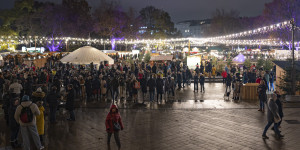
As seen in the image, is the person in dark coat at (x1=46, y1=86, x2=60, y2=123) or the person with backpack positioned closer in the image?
the person with backpack

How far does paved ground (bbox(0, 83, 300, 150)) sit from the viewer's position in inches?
304

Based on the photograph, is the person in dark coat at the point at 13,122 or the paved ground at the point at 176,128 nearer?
the person in dark coat at the point at 13,122

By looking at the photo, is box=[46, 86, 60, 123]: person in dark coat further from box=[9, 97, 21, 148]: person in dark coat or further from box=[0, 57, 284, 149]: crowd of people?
box=[9, 97, 21, 148]: person in dark coat

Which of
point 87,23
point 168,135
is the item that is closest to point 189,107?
point 168,135

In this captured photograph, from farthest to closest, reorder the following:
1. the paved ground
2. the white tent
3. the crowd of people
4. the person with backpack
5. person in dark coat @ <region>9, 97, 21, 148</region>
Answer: the white tent < the paved ground < person in dark coat @ <region>9, 97, 21, 148</region> < the crowd of people < the person with backpack

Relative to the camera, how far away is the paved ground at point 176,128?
7.71 metres

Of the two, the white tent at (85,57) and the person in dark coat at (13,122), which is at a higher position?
the white tent at (85,57)

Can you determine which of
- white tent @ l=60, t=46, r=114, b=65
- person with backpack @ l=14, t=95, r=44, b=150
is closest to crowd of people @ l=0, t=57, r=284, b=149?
person with backpack @ l=14, t=95, r=44, b=150

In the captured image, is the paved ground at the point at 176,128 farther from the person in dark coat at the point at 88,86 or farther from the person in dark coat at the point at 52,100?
the person in dark coat at the point at 88,86

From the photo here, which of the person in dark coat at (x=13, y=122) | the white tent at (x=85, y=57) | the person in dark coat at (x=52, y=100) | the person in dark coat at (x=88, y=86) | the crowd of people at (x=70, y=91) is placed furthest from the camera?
the person in dark coat at (x=88, y=86)

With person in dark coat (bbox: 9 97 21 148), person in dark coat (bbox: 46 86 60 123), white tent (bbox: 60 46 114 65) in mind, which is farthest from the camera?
white tent (bbox: 60 46 114 65)

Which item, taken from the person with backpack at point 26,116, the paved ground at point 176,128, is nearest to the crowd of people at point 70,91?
the person with backpack at point 26,116

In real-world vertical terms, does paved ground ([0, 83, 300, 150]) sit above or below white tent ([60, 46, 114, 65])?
below

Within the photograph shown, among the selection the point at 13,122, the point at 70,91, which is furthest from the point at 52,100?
the point at 13,122
